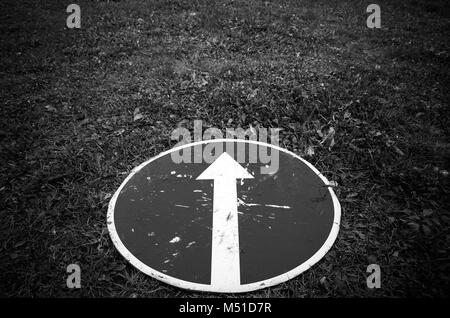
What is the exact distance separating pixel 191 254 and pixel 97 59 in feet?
13.5

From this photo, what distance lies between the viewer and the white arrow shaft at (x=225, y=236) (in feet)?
6.45

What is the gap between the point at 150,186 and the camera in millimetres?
2562

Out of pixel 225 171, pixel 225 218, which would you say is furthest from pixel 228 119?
pixel 225 218

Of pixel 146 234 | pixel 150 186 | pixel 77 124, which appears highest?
pixel 77 124

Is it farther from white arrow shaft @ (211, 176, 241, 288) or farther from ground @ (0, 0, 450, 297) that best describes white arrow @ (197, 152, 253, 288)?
ground @ (0, 0, 450, 297)

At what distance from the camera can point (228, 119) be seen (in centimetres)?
356

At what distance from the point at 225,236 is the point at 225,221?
0.13 meters

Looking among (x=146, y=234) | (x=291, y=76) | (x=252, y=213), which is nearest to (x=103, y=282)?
(x=146, y=234)

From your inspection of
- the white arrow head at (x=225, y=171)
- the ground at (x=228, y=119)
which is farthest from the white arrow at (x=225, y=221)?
the ground at (x=228, y=119)

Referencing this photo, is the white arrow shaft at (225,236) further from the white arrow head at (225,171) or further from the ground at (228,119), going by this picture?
the ground at (228,119)

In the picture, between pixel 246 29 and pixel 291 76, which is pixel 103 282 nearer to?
pixel 291 76

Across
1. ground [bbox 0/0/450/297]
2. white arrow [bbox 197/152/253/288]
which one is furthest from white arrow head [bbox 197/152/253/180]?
ground [bbox 0/0/450/297]

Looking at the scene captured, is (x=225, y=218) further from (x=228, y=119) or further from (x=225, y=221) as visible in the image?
(x=228, y=119)

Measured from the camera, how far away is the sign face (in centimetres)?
200
